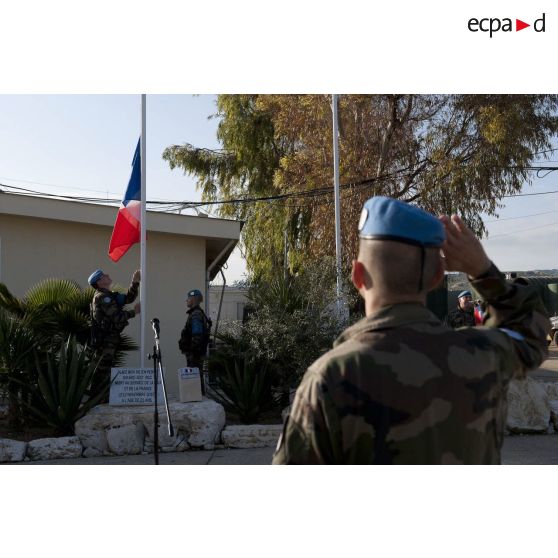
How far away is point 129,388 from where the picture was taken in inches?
322

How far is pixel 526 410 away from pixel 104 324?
5.53 meters

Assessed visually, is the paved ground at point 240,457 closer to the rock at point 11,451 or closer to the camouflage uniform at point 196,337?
the rock at point 11,451

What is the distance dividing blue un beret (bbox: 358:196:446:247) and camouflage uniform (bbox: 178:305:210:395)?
309 inches

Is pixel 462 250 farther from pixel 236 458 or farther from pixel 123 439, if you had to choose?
pixel 123 439

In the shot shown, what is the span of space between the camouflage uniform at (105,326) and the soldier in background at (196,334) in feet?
3.35

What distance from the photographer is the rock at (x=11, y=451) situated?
7340mm

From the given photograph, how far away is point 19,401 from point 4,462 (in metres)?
1.07

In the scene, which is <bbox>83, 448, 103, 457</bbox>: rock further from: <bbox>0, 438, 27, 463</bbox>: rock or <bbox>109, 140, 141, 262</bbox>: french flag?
<bbox>109, 140, 141, 262</bbox>: french flag

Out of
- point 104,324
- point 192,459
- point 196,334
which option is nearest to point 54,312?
point 104,324

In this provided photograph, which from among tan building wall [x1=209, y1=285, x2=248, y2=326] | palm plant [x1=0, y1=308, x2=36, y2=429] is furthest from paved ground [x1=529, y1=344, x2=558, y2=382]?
tan building wall [x1=209, y1=285, x2=248, y2=326]

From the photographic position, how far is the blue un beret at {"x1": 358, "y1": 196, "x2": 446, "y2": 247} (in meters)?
1.75

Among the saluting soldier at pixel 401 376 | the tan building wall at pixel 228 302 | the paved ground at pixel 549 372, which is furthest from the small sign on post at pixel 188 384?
the tan building wall at pixel 228 302

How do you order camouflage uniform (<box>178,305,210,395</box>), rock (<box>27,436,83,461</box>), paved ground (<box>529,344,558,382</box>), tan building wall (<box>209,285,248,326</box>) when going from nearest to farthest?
1. rock (<box>27,436,83,461</box>)
2. camouflage uniform (<box>178,305,210,395</box>)
3. paved ground (<box>529,344,558,382</box>)
4. tan building wall (<box>209,285,248,326</box>)
